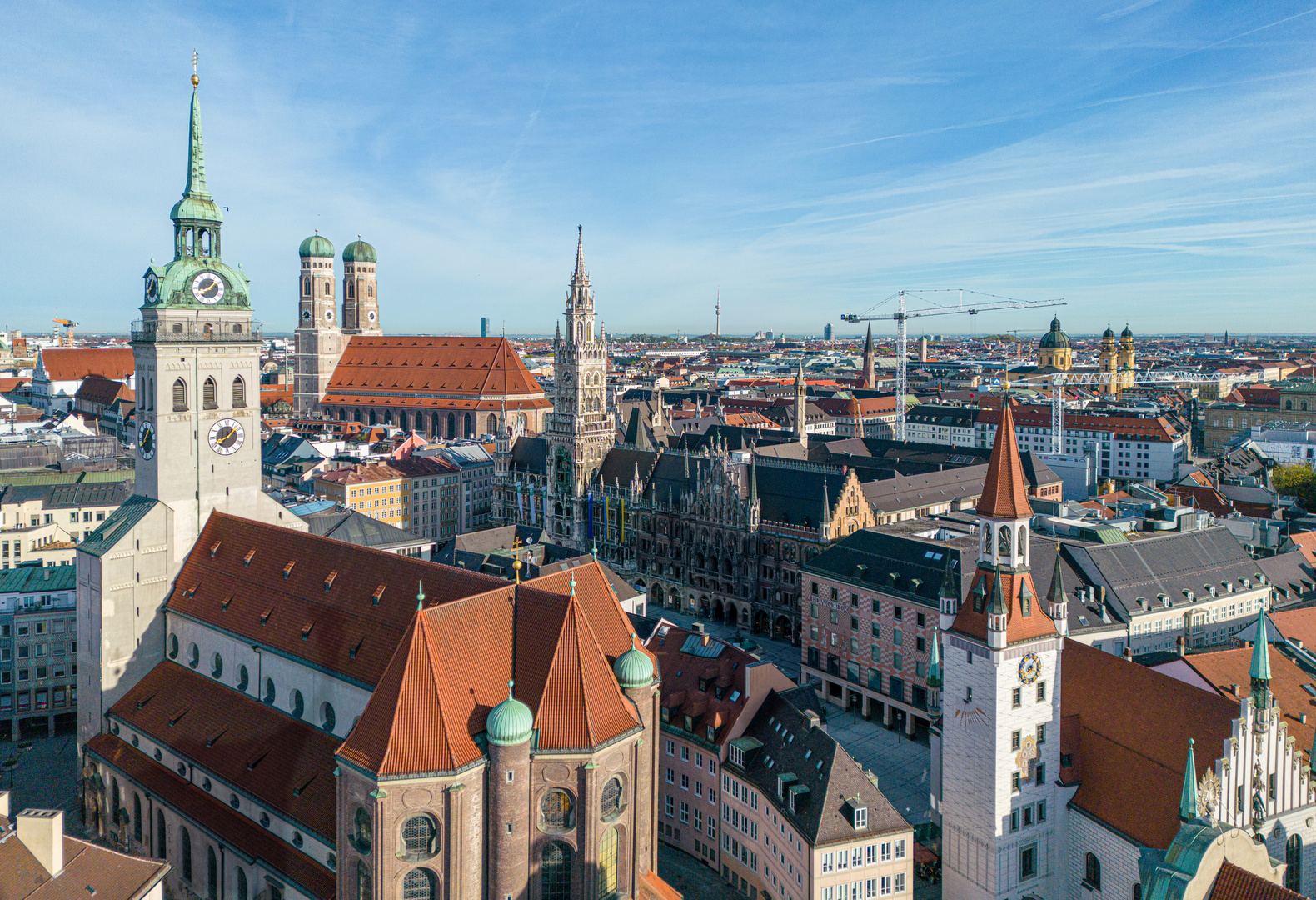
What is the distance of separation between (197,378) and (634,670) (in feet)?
113

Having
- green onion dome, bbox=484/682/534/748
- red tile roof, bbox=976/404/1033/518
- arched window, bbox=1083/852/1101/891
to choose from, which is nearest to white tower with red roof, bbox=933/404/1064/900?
red tile roof, bbox=976/404/1033/518

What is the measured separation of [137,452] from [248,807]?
955 inches

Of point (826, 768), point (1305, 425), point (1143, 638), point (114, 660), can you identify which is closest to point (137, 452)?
point (114, 660)

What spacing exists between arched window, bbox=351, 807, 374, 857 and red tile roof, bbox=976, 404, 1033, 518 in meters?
30.6

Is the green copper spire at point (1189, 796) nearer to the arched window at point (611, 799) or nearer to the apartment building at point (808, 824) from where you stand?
the apartment building at point (808, 824)

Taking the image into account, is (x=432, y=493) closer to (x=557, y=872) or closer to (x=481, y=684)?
(x=481, y=684)

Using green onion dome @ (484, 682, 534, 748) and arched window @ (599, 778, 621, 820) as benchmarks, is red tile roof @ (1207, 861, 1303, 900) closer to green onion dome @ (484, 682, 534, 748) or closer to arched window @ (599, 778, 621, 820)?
arched window @ (599, 778, 621, 820)

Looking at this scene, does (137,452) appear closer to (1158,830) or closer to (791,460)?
(1158,830)

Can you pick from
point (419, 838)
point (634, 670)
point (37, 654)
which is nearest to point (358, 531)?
point (37, 654)

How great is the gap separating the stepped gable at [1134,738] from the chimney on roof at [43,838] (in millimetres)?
44134

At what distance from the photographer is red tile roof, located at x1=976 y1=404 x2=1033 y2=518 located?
47.8m

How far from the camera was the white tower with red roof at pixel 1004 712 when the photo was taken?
47000mm

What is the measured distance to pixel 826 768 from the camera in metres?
49.6

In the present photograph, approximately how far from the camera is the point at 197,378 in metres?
61.3
